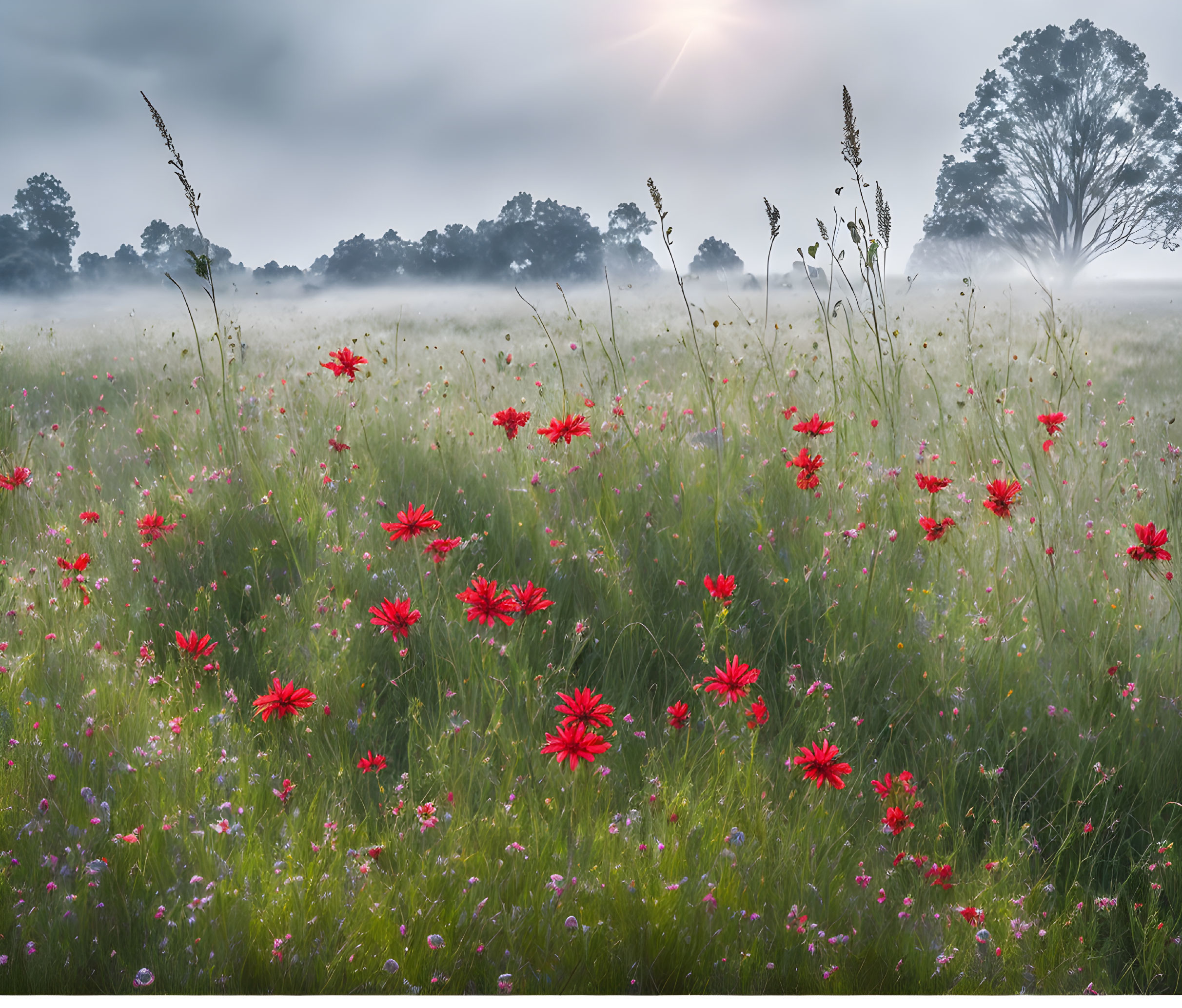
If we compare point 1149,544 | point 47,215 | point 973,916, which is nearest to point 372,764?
point 973,916

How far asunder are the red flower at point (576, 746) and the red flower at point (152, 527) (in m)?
1.76

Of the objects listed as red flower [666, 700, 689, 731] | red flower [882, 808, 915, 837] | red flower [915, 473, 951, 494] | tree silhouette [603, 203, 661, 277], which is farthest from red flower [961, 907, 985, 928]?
tree silhouette [603, 203, 661, 277]

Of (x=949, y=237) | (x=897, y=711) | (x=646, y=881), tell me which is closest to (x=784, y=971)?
(x=646, y=881)

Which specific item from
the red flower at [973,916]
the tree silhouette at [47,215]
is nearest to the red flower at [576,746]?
the red flower at [973,916]

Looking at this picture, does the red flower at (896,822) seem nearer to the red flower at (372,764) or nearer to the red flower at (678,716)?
the red flower at (678,716)

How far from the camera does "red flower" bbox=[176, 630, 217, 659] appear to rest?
5.74 feet

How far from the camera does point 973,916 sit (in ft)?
4.42

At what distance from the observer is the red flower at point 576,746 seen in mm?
1345

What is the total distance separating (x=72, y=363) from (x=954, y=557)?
678 centimetres

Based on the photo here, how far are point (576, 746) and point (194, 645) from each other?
111 cm

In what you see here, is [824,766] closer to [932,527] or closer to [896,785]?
[896,785]

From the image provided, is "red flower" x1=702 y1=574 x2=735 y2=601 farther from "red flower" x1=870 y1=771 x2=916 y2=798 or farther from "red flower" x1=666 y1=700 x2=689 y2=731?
"red flower" x1=870 y1=771 x2=916 y2=798

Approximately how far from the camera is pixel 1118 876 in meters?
1.59

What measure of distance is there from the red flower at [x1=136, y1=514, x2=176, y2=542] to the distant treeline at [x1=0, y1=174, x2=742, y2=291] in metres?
0.88
